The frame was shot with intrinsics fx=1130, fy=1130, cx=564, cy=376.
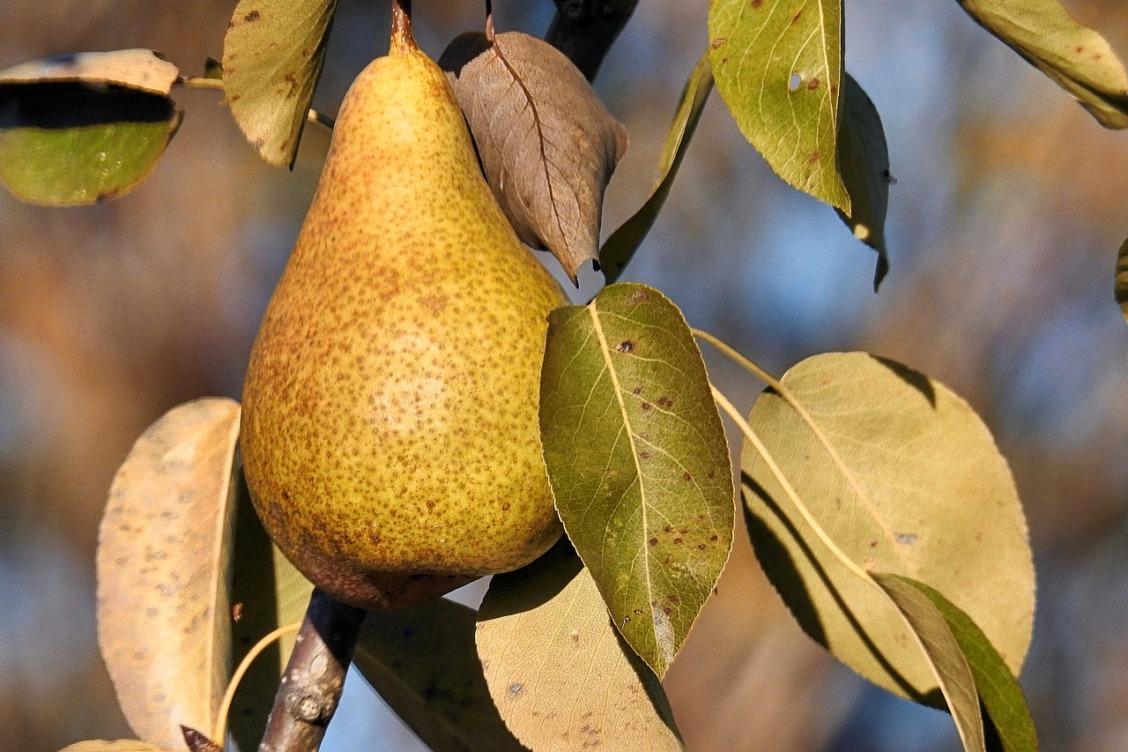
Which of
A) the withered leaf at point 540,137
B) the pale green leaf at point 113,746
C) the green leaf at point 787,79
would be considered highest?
the green leaf at point 787,79

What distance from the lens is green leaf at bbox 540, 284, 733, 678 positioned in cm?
52

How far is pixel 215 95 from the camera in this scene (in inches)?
139

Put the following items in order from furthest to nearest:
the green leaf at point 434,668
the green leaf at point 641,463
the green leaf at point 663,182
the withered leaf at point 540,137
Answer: the green leaf at point 434,668
the green leaf at point 663,182
the withered leaf at point 540,137
the green leaf at point 641,463

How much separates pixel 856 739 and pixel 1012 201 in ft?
5.73

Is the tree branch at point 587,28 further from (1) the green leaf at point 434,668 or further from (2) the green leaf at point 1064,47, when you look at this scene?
(1) the green leaf at point 434,668

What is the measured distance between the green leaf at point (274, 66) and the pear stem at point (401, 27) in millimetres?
36

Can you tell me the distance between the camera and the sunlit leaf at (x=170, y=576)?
74 centimetres

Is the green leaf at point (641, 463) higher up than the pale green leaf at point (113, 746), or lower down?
higher up

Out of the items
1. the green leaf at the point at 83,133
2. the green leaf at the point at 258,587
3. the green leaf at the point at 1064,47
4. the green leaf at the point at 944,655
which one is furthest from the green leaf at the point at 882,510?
the green leaf at the point at 83,133

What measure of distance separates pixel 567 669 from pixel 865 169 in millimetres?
427

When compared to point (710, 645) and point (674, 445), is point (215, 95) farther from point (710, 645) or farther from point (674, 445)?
point (674, 445)

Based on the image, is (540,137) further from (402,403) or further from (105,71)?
(105,71)

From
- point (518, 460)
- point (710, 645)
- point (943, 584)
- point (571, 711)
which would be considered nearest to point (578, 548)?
point (518, 460)

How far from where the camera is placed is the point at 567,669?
25.1 inches
